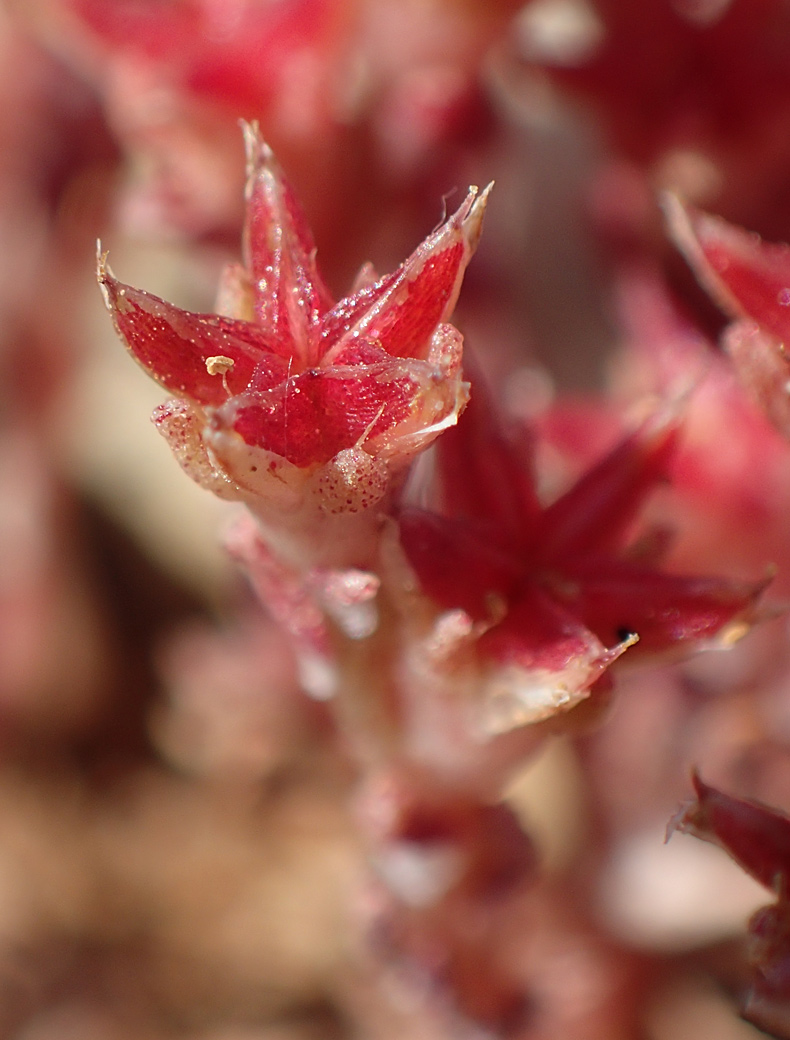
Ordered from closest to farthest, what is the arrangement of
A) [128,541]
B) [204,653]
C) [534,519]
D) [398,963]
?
[534,519] < [398,963] < [204,653] < [128,541]

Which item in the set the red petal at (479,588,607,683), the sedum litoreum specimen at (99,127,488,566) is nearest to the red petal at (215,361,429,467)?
the sedum litoreum specimen at (99,127,488,566)

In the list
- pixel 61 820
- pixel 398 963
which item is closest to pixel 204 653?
pixel 61 820

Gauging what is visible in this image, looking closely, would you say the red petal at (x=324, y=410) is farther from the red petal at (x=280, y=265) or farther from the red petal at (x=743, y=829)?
the red petal at (x=743, y=829)

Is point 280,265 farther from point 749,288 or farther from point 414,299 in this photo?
point 749,288

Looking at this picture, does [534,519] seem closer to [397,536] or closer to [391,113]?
[397,536]

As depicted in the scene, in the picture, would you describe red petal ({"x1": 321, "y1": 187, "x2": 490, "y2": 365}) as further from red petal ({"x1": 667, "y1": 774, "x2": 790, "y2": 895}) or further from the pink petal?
red petal ({"x1": 667, "y1": 774, "x2": 790, "y2": 895})

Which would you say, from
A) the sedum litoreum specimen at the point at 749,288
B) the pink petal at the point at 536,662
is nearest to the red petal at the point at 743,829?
the pink petal at the point at 536,662
